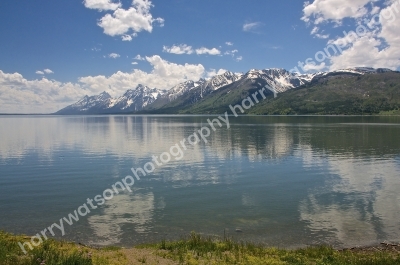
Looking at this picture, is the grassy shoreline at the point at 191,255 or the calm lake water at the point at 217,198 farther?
the calm lake water at the point at 217,198

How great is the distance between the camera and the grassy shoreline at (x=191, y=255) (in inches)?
752

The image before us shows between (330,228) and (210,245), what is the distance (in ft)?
42.8

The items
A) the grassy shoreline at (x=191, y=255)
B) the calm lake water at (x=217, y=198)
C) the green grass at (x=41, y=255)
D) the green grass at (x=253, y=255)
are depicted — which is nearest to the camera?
the green grass at (x=41, y=255)

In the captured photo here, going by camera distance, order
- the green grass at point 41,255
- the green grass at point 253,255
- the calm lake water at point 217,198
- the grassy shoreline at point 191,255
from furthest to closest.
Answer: the calm lake water at point 217,198 → the green grass at point 253,255 → the grassy shoreline at point 191,255 → the green grass at point 41,255

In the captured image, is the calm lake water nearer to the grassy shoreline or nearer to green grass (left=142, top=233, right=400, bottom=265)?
the grassy shoreline

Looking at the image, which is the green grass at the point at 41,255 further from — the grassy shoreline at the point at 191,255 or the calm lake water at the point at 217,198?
the calm lake water at the point at 217,198

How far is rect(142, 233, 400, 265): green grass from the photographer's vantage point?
20.5 metres

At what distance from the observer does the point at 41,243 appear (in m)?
23.1

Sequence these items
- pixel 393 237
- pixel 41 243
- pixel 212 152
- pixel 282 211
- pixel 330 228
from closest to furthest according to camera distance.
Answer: pixel 41 243, pixel 393 237, pixel 330 228, pixel 282 211, pixel 212 152

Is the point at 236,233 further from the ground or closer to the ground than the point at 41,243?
closer to the ground

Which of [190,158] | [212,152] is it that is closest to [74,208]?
[190,158]

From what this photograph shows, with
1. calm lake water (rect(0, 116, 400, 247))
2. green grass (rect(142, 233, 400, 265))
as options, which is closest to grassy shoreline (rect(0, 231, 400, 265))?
green grass (rect(142, 233, 400, 265))

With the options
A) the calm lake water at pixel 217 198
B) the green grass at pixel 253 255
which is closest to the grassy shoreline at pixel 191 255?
the green grass at pixel 253 255

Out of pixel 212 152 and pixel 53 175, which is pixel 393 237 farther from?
pixel 212 152
